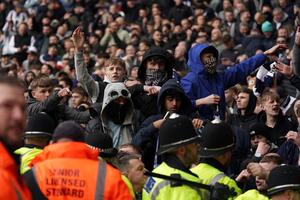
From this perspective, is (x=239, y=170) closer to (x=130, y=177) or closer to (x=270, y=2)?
(x=130, y=177)

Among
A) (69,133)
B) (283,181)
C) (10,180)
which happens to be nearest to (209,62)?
(283,181)

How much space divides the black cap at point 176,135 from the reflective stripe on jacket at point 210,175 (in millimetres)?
357

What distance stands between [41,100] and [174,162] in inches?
193

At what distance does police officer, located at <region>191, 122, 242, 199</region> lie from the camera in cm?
742

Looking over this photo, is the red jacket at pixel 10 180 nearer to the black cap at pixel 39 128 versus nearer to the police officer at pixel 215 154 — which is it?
the police officer at pixel 215 154

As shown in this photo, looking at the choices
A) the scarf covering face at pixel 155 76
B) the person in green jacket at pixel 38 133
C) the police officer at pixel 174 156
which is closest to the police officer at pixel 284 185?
the police officer at pixel 174 156

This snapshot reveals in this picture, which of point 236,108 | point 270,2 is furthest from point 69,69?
point 236,108

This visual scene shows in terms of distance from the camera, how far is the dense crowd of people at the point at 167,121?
6090mm

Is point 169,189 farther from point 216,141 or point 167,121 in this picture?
point 216,141

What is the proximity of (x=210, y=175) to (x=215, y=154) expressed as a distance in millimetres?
175

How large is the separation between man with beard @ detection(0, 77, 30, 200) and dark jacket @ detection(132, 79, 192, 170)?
463 centimetres

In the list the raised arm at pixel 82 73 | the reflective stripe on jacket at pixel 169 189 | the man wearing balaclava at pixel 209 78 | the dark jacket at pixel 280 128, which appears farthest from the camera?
the dark jacket at pixel 280 128

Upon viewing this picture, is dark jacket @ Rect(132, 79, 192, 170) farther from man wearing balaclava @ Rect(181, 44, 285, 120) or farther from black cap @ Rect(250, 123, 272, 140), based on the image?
black cap @ Rect(250, 123, 272, 140)

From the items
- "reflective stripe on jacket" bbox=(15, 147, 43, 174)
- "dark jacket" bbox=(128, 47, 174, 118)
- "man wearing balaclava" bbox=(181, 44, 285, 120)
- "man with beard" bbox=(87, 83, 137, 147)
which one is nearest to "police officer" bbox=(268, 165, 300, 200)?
"reflective stripe on jacket" bbox=(15, 147, 43, 174)
